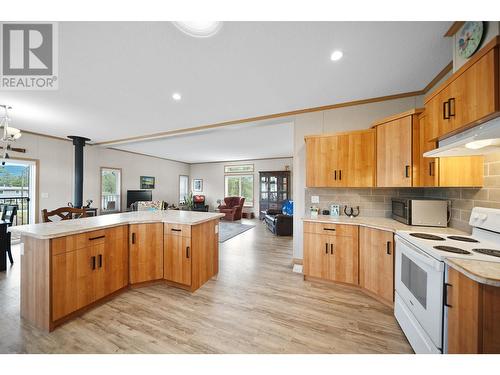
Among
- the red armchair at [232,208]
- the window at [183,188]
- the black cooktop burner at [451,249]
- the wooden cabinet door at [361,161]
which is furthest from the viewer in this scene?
the window at [183,188]

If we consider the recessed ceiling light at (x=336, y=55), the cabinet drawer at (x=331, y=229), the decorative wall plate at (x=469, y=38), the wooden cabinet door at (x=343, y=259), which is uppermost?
the recessed ceiling light at (x=336, y=55)

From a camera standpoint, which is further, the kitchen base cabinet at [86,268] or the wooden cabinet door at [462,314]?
the kitchen base cabinet at [86,268]

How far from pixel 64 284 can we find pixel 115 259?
482 millimetres

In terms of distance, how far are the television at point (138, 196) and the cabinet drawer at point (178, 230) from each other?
5499mm

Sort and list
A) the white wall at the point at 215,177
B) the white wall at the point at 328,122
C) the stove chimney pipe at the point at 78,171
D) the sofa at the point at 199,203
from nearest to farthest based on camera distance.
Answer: the white wall at the point at 328,122 → the stove chimney pipe at the point at 78,171 → the white wall at the point at 215,177 → the sofa at the point at 199,203

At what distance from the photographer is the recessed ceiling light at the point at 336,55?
5.84 ft

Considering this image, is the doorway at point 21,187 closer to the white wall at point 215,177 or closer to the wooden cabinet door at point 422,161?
the white wall at point 215,177

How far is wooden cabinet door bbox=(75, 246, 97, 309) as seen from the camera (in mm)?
1819

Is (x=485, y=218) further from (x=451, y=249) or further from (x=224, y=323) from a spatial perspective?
(x=224, y=323)

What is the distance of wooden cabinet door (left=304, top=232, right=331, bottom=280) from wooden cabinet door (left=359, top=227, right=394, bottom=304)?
0.42 metres

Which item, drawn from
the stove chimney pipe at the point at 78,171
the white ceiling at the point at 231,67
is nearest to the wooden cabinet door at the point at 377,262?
the white ceiling at the point at 231,67

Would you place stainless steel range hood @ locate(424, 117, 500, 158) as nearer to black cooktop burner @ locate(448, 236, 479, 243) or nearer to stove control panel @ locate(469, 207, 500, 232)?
stove control panel @ locate(469, 207, 500, 232)

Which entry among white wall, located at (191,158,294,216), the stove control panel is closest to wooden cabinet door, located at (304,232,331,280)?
the stove control panel

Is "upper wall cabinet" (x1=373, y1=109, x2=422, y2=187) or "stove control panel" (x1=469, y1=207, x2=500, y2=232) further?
"upper wall cabinet" (x1=373, y1=109, x2=422, y2=187)
